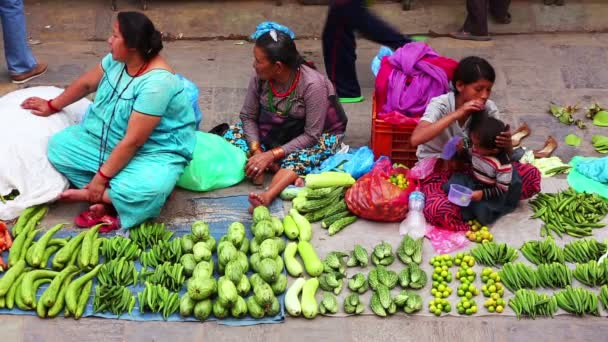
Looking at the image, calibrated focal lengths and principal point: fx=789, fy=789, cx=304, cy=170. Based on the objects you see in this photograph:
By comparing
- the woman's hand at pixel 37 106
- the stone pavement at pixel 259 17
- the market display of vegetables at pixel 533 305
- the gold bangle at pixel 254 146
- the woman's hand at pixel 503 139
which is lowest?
the market display of vegetables at pixel 533 305

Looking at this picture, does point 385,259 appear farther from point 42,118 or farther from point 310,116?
point 42,118

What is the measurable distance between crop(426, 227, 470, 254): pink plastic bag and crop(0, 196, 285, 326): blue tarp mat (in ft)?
3.01

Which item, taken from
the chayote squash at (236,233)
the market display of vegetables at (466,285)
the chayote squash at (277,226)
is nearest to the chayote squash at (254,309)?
the chayote squash at (236,233)

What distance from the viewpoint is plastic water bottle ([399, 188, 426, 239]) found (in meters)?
4.58

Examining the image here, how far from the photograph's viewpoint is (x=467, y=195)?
448 cm

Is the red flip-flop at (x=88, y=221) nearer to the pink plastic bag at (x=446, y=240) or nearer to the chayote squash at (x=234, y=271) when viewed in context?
the chayote squash at (x=234, y=271)

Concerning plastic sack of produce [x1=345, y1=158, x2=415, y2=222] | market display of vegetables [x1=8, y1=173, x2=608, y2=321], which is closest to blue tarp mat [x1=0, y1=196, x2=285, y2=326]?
market display of vegetables [x1=8, y1=173, x2=608, y2=321]

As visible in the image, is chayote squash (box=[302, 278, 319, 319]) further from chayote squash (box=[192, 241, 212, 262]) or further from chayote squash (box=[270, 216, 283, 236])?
chayote squash (box=[192, 241, 212, 262])

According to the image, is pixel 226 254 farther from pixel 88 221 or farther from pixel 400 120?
pixel 400 120

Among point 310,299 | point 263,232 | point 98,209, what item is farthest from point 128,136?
point 310,299

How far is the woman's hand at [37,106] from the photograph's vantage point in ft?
16.2

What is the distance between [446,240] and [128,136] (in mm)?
1910

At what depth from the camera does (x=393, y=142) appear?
510cm

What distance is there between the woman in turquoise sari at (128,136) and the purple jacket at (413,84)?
1280 mm
